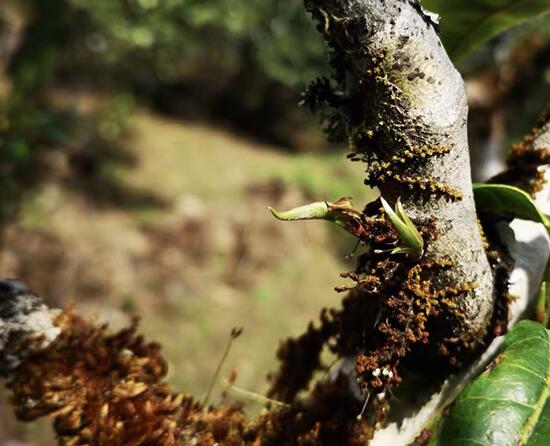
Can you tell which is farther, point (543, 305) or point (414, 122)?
Result: point (543, 305)

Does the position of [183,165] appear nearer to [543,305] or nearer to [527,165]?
[527,165]

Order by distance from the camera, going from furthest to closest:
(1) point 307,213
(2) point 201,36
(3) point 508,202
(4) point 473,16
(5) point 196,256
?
(2) point 201,36 → (5) point 196,256 → (4) point 473,16 → (3) point 508,202 → (1) point 307,213

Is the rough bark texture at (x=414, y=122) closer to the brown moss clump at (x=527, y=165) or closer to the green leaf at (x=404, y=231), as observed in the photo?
the green leaf at (x=404, y=231)

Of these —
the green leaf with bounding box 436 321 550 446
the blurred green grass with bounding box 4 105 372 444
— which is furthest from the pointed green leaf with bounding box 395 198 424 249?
the blurred green grass with bounding box 4 105 372 444

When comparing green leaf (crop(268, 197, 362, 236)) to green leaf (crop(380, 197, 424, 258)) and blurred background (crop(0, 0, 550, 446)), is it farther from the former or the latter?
blurred background (crop(0, 0, 550, 446))

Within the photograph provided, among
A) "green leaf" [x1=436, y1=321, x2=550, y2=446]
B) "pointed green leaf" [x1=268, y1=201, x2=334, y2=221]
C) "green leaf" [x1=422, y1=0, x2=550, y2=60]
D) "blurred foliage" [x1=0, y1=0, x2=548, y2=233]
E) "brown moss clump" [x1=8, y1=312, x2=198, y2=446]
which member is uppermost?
"blurred foliage" [x1=0, y1=0, x2=548, y2=233]

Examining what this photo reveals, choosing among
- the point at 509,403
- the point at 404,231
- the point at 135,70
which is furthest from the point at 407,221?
the point at 135,70
